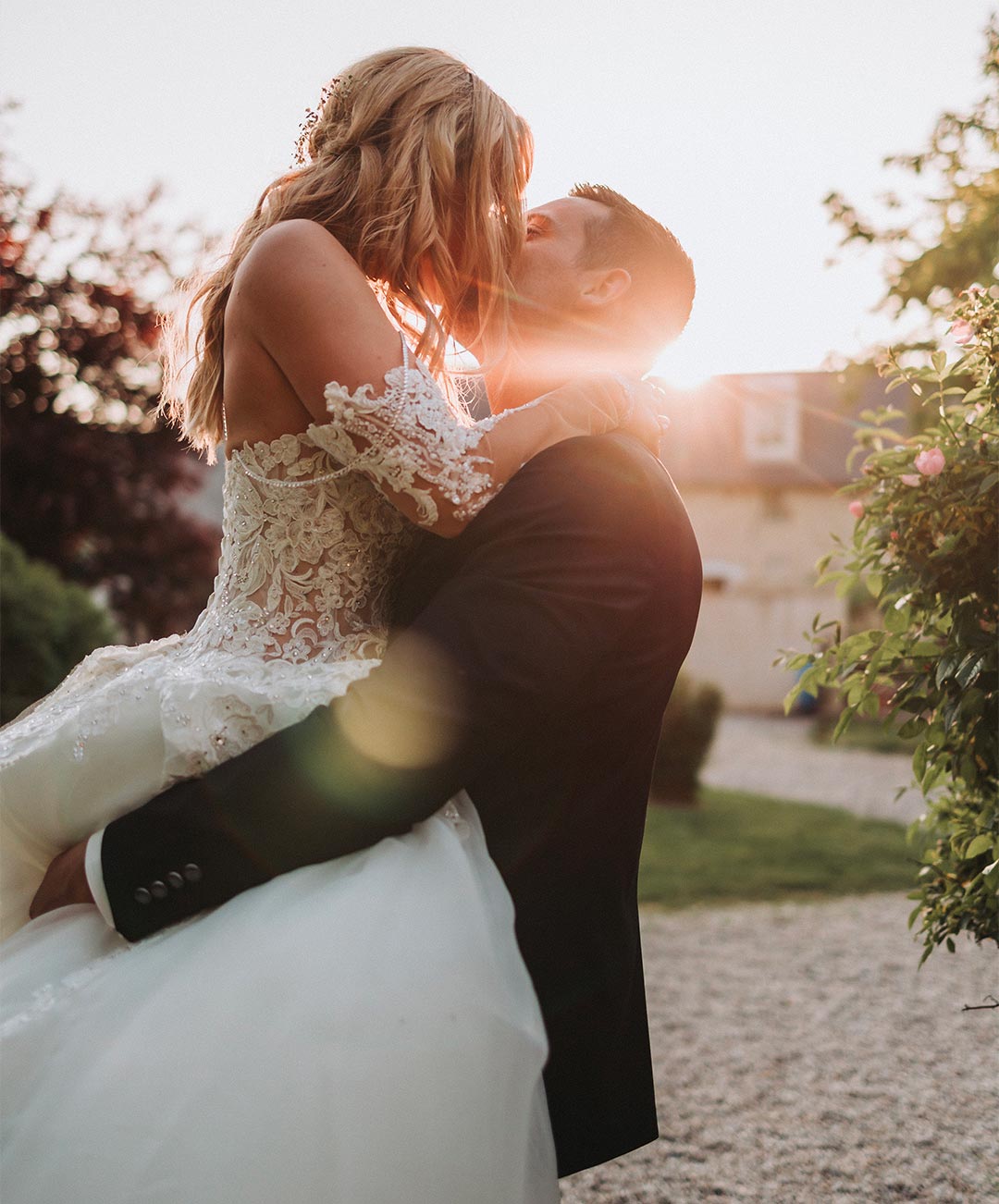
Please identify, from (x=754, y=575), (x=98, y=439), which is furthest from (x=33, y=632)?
(x=754, y=575)

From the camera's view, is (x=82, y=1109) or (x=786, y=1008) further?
(x=786, y=1008)

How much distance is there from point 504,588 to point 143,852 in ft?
2.22

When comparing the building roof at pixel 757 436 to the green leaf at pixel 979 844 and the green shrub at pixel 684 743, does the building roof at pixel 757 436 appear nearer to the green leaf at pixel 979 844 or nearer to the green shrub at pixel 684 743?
the green shrub at pixel 684 743

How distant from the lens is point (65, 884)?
5.62ft

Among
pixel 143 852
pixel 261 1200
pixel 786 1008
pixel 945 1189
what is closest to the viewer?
pixel 261 1200

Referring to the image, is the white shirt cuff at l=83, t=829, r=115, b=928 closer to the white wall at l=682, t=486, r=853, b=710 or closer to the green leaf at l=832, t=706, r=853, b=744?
the green leaf at l=832, t=706, r=853, b=744

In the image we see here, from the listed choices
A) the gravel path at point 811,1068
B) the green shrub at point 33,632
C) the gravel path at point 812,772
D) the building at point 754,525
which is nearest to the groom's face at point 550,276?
the gravel path at point 811,1068

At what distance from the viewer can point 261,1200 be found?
1388 mm

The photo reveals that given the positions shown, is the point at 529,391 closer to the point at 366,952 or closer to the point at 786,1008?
the point at 366,952

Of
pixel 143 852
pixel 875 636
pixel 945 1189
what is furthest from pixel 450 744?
pixel 945 1189

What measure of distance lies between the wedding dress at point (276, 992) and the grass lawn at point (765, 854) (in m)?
6.52

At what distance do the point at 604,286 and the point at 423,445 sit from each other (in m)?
0.80

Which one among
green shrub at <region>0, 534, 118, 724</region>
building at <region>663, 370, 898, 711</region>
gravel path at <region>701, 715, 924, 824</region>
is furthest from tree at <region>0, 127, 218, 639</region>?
building at <region>663, 370, 898, 711</region>

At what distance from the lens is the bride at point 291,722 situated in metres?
1.41
